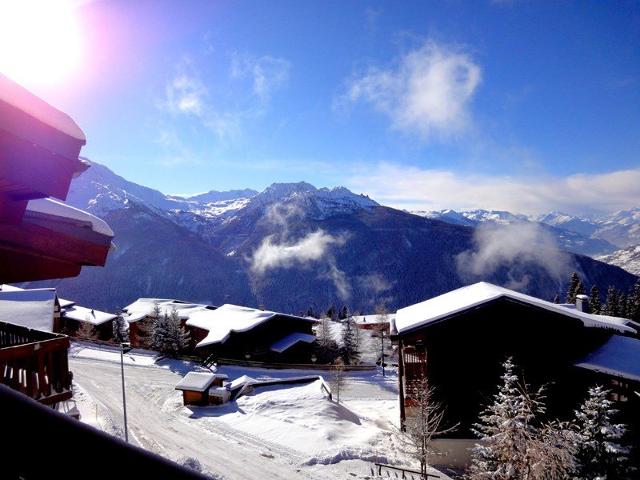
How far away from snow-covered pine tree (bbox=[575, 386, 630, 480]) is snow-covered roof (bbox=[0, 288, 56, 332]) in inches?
799

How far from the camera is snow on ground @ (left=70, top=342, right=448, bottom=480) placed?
20594mm

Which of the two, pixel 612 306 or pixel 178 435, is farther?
pixel 612 306

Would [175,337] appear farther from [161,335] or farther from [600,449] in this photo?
[600,449]

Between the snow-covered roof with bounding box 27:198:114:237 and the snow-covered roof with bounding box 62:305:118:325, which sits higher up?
the snow-covered roof with bounding box 27:198:114:237

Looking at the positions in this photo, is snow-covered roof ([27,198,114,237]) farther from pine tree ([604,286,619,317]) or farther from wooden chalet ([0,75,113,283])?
pine tree ([604,286,619,317])

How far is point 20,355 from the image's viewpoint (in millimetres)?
7289

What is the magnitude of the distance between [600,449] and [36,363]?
17129mm

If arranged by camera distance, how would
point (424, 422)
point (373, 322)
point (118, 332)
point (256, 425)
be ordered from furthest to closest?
point (373, 322), point (118, 332), point (256, 425), point (424, 422)

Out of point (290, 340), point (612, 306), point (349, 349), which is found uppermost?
point (612, 306)

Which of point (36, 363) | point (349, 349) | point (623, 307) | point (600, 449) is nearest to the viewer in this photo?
point (36, 363)

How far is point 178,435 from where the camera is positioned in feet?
83.9

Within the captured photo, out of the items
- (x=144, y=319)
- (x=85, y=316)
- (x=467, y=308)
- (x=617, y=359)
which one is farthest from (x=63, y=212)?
(x=85, y=316)

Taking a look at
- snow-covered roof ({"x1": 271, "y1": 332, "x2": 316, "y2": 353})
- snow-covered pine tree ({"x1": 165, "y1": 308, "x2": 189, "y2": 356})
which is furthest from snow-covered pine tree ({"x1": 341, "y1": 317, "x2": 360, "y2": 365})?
snow-covered pine tree ({"x1": 165, "y1": 308, "x2": 189, "y2": 356})

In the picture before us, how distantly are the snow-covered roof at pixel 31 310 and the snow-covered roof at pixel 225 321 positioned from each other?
22.1 metres
